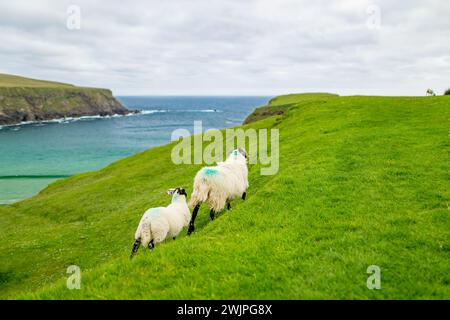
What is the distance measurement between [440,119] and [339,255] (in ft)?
92.0

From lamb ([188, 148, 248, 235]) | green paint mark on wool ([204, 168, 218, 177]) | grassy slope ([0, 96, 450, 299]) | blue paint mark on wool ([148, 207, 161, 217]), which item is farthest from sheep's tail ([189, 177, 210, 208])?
blue paint mark on wool ([148, 207, 161, 217])

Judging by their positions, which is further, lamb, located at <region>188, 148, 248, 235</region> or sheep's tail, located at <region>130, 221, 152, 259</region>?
lamb, located at <region>188, 148, 248, 235</region>

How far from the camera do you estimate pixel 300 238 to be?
11.0 metres

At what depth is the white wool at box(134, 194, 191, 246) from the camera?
44.9 feet

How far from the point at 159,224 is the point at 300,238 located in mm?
5771

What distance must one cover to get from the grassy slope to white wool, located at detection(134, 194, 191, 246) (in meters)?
1.15

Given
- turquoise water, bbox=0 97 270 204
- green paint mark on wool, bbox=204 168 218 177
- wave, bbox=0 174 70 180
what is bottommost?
wave, bbox=0 174 70 180

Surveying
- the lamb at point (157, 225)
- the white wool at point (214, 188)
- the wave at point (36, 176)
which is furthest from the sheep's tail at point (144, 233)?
the wave at point (36, 176)

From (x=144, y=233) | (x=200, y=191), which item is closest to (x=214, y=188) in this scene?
(x=200, y=191)

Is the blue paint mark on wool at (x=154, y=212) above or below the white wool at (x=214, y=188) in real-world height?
below

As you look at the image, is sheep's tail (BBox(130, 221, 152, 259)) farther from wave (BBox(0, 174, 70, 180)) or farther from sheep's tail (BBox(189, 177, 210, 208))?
wave (BBox(0, 174, 70, 180))

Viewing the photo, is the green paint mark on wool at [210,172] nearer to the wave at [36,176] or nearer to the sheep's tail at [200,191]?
the sheep's tail at [200,191]

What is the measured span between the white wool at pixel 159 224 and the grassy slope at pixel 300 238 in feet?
3.78

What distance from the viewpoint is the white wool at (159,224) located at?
13672mm
